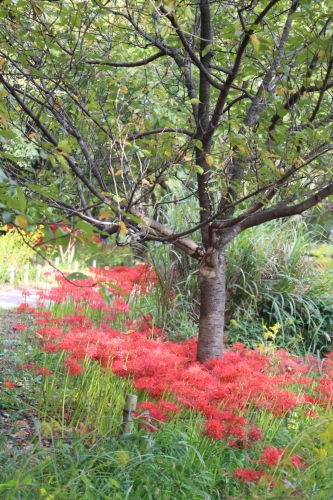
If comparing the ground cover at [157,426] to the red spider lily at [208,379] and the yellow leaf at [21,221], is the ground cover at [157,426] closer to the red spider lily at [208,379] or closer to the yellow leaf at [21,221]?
the red spider lily at [208,379]

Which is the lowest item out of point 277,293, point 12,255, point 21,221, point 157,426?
point 157,426

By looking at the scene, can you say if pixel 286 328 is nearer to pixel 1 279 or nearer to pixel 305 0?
pixel 305 0

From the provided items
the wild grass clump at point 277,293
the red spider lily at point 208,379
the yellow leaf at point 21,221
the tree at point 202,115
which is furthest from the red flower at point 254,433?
the wild grass clump at point 277,293

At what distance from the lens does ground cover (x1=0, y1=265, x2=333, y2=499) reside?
2.50m

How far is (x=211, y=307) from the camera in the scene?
4.27 meters

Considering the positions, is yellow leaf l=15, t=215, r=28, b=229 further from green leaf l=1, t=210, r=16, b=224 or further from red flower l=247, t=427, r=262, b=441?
red flower l=247, t=427, r=262, b=441

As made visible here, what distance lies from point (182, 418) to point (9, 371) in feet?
4.62

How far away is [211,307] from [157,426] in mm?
1208

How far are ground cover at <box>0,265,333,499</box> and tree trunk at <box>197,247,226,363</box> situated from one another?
0.40 ft

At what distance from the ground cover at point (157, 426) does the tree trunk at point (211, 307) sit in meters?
0.12

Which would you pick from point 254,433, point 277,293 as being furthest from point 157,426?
point 277,293

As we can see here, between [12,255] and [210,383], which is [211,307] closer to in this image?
[210,383]

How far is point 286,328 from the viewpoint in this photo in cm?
622

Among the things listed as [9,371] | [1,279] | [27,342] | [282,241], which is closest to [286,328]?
[282,241]
